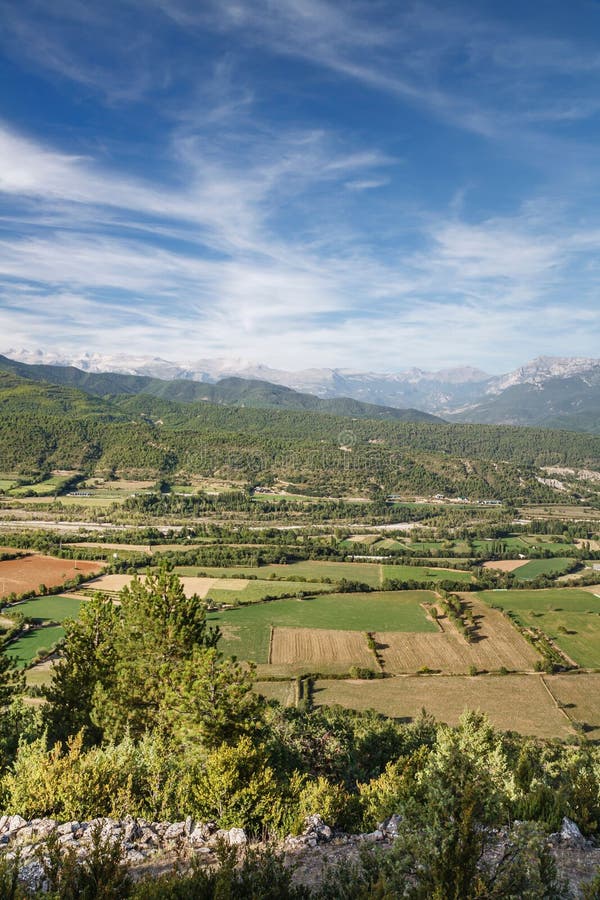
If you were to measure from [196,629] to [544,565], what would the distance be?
376 feet

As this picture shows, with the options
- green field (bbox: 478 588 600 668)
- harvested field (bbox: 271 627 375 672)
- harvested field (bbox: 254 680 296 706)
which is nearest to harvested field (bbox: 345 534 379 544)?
green field (bbox: 478 588 600 668)

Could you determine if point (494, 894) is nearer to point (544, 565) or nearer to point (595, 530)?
point (544, 565)

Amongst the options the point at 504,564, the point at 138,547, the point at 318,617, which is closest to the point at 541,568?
the point at 504,564

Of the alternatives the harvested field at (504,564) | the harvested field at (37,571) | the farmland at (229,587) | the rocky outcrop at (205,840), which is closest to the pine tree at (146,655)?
the rocky outcrop at (205,840)

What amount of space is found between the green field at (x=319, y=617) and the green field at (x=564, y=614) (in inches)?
605

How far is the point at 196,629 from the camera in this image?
30.5 metres

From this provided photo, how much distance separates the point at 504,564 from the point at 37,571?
334ft

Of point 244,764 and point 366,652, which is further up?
point 244,764

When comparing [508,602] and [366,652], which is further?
[508,602]

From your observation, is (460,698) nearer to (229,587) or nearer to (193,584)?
(229,587)

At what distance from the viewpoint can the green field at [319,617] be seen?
71688 mm

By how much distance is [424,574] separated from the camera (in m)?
108

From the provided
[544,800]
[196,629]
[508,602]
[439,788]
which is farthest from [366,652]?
[439,788]

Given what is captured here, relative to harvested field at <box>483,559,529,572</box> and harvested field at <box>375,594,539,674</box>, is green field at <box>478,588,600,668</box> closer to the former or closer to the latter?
harvested field at <box>375,594,539,674</box>
